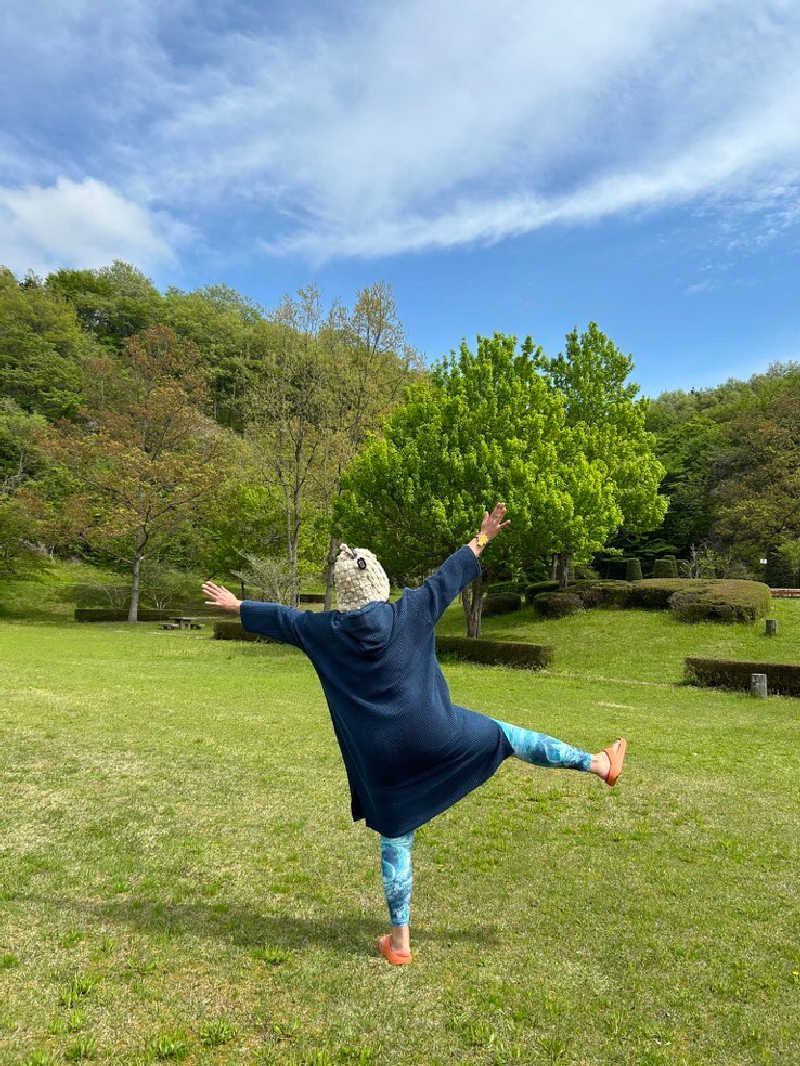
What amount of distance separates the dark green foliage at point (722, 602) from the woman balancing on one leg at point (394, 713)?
23.9m

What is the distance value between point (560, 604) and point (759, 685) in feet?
45.3

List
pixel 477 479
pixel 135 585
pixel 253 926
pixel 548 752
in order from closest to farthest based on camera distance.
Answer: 1. pixel 548 752
2. pixel 253 926
3. pixel 477 479
4. pixel 135 585

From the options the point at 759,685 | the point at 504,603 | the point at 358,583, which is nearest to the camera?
the point at 358,583

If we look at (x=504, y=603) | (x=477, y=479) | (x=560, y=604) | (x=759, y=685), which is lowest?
(x=759, y=685)

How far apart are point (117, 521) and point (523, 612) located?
23.7m

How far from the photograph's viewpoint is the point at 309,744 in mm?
9812

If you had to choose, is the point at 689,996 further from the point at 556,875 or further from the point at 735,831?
the point at 735,831

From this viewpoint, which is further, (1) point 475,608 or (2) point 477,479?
(1) point 475,608

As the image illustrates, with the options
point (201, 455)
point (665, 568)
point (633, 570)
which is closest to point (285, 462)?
point (201, 455)

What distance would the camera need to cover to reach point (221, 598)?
14.2 feet

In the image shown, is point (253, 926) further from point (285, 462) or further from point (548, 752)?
point (285, 462)

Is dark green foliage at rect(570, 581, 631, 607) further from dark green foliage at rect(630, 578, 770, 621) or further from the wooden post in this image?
the wooden post

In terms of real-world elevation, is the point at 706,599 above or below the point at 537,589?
below

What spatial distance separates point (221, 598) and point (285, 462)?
3195 centimetres
